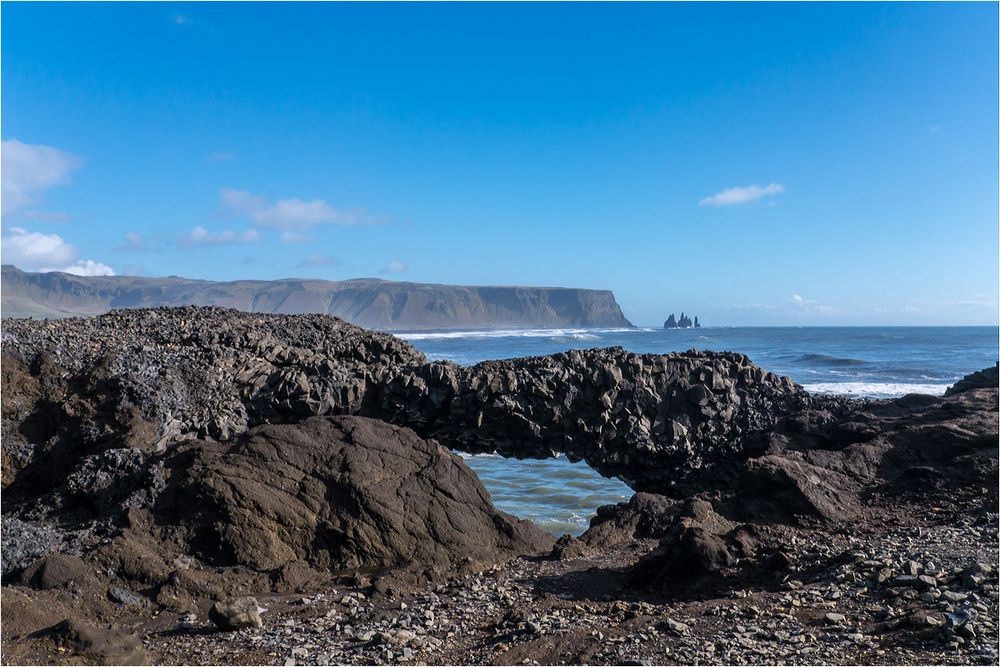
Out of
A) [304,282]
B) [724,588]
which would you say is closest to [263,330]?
[724,588]

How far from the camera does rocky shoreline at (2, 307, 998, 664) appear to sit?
4.57 m

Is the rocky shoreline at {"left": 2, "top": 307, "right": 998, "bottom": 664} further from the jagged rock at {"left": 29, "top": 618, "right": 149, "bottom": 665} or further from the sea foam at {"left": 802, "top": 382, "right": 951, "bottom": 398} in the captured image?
the sea foam at {"left": 802, "top": 382, "right": 951, "bottom": 398}

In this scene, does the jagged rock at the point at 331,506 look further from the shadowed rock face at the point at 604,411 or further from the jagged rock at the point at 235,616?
the shadowed rock face at the point at 604,411

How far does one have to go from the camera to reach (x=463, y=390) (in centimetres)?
919

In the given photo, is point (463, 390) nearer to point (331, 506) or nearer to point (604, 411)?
point (604, 411)

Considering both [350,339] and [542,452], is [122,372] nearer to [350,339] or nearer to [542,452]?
[350,339]

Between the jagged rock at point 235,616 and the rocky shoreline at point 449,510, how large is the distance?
0.05 feet

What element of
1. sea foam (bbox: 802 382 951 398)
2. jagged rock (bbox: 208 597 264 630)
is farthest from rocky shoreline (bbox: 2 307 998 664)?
sea foam (bbox: 802 382 951 398)

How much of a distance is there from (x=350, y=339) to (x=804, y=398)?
6.76 m

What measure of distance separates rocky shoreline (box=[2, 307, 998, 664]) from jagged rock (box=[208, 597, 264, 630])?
0.05 feet

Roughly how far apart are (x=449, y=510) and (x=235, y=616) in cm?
246

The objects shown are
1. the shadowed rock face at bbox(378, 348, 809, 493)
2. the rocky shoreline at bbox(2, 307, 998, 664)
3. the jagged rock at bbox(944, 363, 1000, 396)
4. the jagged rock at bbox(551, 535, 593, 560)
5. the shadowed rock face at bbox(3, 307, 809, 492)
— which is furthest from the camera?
the jagged rock at bbox(944, 363, 1000, 396)

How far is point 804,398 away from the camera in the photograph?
9539mm

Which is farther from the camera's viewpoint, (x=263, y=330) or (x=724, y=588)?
(x=263, y=330)
